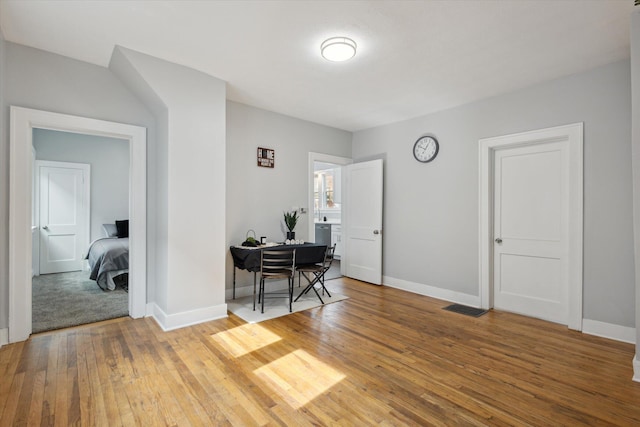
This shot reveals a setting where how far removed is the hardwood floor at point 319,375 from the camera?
6.07 ft

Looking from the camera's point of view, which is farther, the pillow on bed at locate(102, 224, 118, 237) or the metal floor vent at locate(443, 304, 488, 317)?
the pillow on bed at locate(102, 224, 118, 237)

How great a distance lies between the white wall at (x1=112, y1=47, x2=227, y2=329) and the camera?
10.3 ft

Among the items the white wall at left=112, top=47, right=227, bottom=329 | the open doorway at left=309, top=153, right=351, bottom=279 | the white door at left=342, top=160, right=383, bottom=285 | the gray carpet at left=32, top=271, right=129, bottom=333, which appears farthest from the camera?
the open doorway at left=309, top=153, right=351, bottom=279

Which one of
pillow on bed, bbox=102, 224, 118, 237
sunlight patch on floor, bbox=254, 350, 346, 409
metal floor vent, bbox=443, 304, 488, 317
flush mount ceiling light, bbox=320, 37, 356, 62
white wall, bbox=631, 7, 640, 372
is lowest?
metal floor vent, bbox=443, 304, 488, 317

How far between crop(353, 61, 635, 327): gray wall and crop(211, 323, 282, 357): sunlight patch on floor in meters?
2.63

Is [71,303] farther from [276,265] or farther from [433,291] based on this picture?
[433,291]

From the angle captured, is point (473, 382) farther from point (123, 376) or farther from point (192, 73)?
point (192, 73)

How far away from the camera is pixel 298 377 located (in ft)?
7.43

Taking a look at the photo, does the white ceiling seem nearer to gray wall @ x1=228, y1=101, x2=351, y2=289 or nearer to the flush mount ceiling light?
the flush mount ceiling light

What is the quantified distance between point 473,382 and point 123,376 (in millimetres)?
2581

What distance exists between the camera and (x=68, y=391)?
2.06 metres

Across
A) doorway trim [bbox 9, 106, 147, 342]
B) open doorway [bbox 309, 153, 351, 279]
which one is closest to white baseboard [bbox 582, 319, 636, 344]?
open doorway [bbox 309, 153, 351, 279]

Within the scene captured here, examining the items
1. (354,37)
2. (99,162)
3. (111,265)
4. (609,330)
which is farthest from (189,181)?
(609,330)

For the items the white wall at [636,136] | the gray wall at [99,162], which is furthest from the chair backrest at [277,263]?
the gray wall at [99,162]
